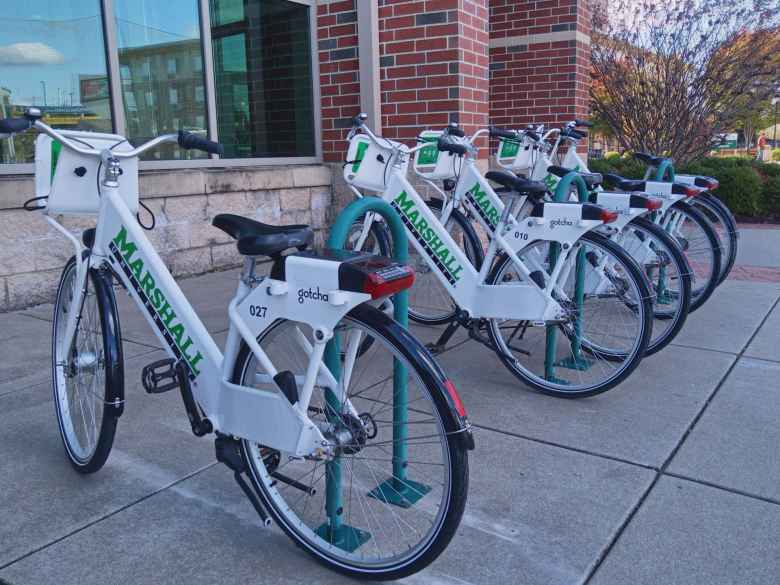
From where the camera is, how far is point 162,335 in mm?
2461

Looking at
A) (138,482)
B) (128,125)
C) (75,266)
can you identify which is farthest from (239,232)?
(128,125)

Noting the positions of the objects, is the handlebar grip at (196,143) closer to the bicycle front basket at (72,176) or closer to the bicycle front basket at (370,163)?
the bicycle front basket at (72,176)

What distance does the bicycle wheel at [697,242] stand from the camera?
4.80m

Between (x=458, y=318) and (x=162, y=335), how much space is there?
5.86ft

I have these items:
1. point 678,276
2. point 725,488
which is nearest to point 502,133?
point 678,276

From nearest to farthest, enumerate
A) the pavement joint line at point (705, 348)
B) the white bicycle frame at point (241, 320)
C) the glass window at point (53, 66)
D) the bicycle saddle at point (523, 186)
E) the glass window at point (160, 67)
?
the white bicycle frame at point (241, 320) → the bicycle saddle at point (523, 186) → the pavement joint line at point (705, 348) → the glass window at point (53, 66) → the glass window at point (160, 67)

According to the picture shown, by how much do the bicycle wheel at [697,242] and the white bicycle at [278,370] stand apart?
2.78m

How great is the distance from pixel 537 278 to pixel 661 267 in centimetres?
141

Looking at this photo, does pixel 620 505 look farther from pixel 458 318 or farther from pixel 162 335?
pixel 162 335

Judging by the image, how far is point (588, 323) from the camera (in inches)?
167

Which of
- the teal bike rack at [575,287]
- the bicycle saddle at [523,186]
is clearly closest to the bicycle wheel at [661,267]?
the teal bike rack at [575,287]

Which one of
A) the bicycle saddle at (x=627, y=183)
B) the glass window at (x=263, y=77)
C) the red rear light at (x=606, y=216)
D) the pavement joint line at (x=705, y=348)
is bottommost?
the pavement joint line at (x=705, y=348)

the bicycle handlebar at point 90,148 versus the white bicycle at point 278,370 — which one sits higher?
the bicycle handlebar at point 90,148

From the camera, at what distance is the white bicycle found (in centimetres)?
200
